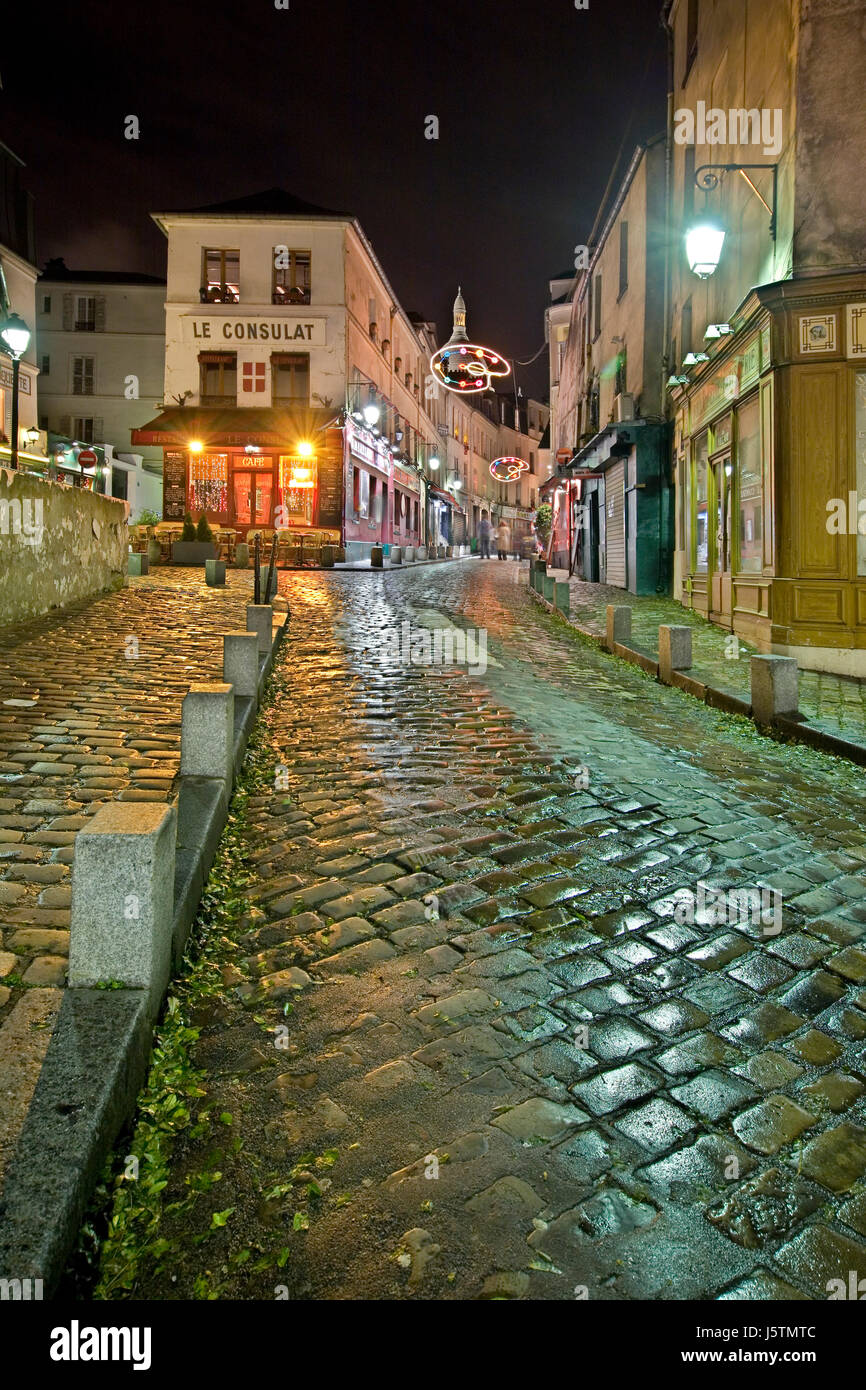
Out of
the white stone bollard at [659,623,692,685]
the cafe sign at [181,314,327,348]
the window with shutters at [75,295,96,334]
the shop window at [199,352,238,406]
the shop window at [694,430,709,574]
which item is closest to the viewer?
the white stone bollard at [659,623,692,685]

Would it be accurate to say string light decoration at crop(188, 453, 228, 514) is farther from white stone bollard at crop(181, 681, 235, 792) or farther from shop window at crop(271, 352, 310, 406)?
white stone bollard at crop(181, 681, 235, 792)

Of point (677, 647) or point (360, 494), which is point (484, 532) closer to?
point (360, 494)

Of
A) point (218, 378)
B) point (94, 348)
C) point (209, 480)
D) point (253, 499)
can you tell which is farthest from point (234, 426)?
point (94, 348)

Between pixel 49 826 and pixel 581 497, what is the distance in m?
30.6

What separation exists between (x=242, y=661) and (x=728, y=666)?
6525 mm

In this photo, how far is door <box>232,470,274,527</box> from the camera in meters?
31.3

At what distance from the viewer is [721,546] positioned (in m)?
15.3

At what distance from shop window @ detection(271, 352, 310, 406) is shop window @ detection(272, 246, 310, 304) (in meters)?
1.93

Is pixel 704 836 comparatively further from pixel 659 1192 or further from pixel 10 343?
pixel 10 343

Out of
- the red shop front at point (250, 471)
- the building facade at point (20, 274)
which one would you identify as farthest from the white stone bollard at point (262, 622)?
the building facade at point (20, 274)

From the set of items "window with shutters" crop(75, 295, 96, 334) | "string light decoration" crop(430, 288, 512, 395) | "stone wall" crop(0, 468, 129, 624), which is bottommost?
"stone wall" crop(0, 468, 129, 624)

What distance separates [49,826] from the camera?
4.65m

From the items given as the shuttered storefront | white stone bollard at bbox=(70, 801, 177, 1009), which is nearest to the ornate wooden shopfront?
white stone bollard at bbox=(70, 801, 177, 1009)

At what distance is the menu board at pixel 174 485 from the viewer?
31.2 m
